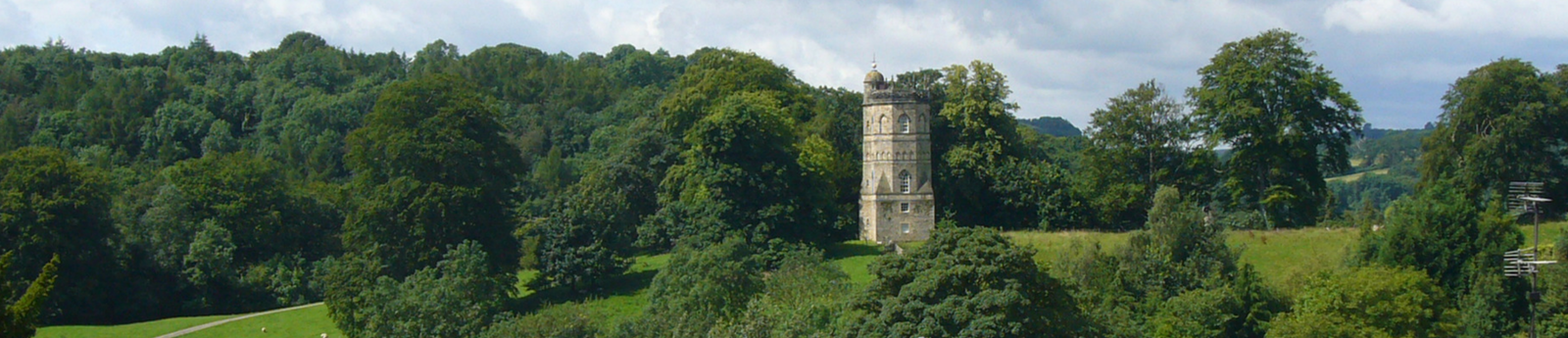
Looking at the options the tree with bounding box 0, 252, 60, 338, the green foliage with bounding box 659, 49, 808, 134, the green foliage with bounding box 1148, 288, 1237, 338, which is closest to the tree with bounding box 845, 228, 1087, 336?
the green foliage with bounding box 1148, 288, 1237, 338

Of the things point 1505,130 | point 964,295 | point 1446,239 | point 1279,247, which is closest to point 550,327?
point 964,295

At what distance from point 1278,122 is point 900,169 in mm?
12969

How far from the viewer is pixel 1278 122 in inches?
2032

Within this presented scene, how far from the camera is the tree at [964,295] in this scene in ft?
103

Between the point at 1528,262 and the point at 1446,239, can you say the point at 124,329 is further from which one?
the point at 1528,262

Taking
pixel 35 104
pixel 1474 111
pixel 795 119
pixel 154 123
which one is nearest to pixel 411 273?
pixel 795 119

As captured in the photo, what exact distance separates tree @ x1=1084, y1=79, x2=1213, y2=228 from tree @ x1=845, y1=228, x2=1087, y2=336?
908 inches

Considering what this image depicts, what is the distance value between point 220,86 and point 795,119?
53.8m

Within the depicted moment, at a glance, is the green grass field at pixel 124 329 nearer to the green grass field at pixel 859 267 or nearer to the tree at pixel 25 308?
the green grass field at pixel 859 267

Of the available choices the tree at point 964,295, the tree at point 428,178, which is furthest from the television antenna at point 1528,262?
the tree at point 428,178

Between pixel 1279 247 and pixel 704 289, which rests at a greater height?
pixel 1279 247

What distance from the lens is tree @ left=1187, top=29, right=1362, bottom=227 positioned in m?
51.3

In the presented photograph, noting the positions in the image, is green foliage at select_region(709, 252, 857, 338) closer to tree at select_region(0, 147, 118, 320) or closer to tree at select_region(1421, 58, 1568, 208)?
tree at select_region(1421, 58, 1568, 208)

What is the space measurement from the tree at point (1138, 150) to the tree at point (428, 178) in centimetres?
2146
